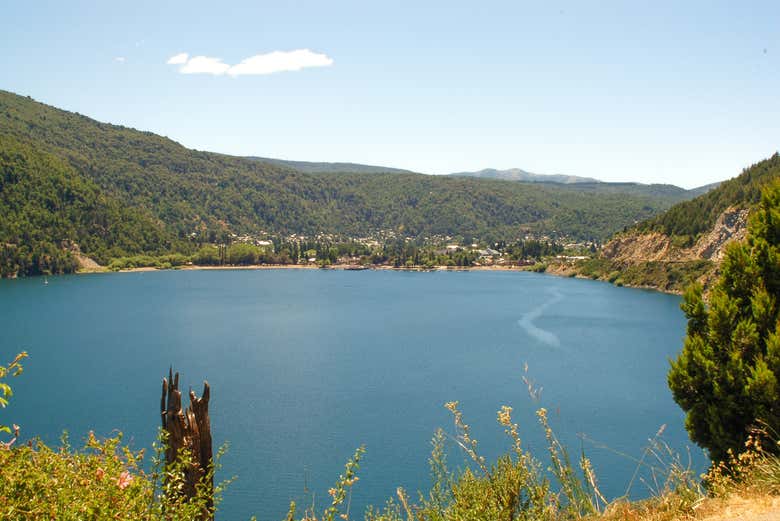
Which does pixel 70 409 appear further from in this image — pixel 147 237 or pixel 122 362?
pixel 147 237

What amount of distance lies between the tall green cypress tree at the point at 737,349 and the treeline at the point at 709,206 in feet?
299

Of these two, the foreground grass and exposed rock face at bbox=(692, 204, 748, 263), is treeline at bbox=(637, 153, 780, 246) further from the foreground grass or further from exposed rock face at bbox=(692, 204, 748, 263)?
the foreground grass

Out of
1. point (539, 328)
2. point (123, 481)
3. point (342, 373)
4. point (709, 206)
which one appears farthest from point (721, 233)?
point (123, 481)

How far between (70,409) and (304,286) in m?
77.2

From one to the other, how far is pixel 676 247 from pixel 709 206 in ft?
34.3

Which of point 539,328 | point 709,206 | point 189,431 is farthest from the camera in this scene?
point 709,206

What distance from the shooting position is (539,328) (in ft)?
200

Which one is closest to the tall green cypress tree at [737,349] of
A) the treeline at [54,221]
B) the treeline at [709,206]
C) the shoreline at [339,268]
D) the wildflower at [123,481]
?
the wildflower at [123,481]

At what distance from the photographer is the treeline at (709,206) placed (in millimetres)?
96562

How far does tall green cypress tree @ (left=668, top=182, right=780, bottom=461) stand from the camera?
29.0 feet

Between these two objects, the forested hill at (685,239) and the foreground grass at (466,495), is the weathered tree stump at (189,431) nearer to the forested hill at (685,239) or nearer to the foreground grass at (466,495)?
the foreground grass at (466,495)

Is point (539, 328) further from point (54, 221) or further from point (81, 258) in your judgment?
point (54, 221)

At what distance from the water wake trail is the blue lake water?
0.37 metres

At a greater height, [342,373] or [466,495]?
[466,495]
